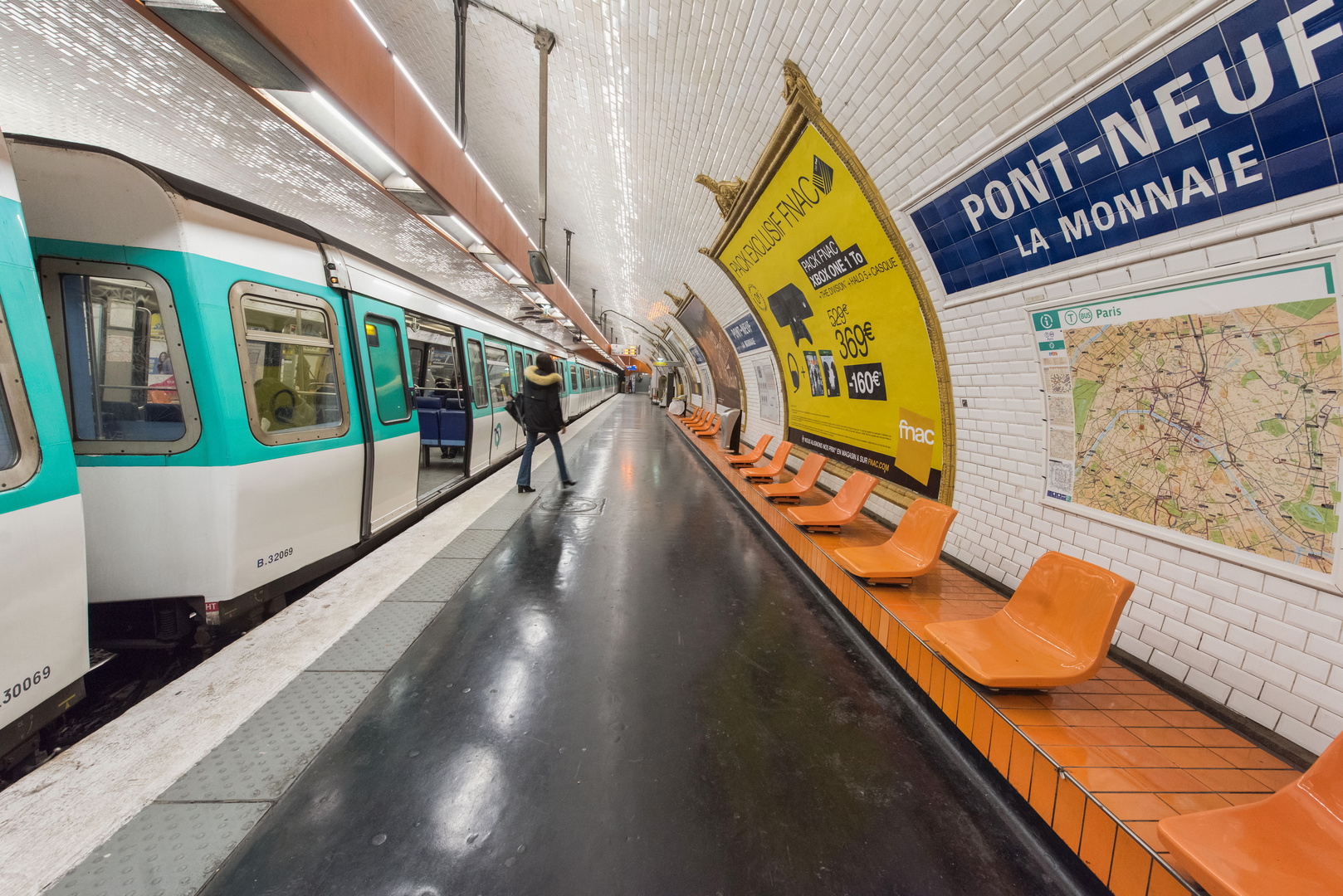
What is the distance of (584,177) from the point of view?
245 inches

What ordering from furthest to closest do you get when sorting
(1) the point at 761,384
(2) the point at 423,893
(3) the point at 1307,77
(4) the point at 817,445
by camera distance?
(1) the point at 761,384
(4) the point at 817,445
(3) the point at 1307,77
(2) the point at 423,893

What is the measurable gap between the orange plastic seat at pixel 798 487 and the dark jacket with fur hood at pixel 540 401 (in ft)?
9.35

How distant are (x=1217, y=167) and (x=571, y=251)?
10.7 meters

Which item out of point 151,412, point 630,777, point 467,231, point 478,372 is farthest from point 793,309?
point 151,412

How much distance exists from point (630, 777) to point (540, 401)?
464 centimetres

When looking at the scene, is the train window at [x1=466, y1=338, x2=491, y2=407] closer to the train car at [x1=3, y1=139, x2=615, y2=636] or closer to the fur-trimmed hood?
the fur-trimmed hood

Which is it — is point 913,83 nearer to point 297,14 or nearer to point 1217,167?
point 1217,167

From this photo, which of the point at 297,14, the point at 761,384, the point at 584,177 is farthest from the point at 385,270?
the point at 761,384

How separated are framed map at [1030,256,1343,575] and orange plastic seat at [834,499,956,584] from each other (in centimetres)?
72

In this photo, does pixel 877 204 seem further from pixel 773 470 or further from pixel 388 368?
pixel 388 368

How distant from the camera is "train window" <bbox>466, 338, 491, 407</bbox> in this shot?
19.7 ft

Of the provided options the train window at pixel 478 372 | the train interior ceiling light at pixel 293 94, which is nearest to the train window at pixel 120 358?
the train interior ceiling light at pixel 293 94

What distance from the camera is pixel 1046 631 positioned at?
211cm

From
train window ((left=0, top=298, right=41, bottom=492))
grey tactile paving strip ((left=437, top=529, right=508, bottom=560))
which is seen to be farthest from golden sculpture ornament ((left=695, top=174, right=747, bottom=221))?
train window ((left=0, top=298, right=41, bottom=492))
